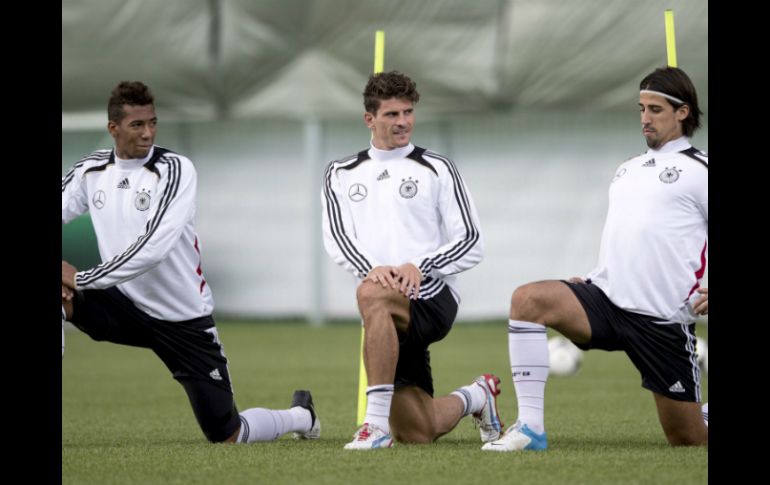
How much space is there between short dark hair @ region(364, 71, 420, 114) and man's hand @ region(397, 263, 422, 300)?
2.64 feet

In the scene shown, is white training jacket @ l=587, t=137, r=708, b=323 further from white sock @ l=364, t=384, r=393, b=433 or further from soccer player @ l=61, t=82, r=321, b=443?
soccer player @ l=61, t=82, r=321, b=443

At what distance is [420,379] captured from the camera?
611 centimetres

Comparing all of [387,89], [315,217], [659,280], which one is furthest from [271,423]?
[315,217]

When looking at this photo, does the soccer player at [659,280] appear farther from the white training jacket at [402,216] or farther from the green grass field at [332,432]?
the white training jacket at [402,216]

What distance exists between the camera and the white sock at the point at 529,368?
5348 mm

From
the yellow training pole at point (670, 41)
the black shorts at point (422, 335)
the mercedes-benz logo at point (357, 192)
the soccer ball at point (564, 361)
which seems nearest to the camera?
the black shorts at point (422, 335)

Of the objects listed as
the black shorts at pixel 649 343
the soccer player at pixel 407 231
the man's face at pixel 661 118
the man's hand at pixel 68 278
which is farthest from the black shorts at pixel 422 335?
the man's hand at pixel 68 278

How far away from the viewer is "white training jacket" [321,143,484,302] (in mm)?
5871

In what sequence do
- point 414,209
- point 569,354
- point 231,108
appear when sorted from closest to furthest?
1. point 414,209
2. point 569,354
3. point 231,108

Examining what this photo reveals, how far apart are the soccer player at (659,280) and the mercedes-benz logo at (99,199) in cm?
209

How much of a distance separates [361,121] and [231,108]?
5.51 feet

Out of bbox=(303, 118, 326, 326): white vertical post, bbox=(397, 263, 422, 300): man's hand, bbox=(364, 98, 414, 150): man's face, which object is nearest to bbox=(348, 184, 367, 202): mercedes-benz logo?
bbox=(364, 98, 414, 150): man's face
